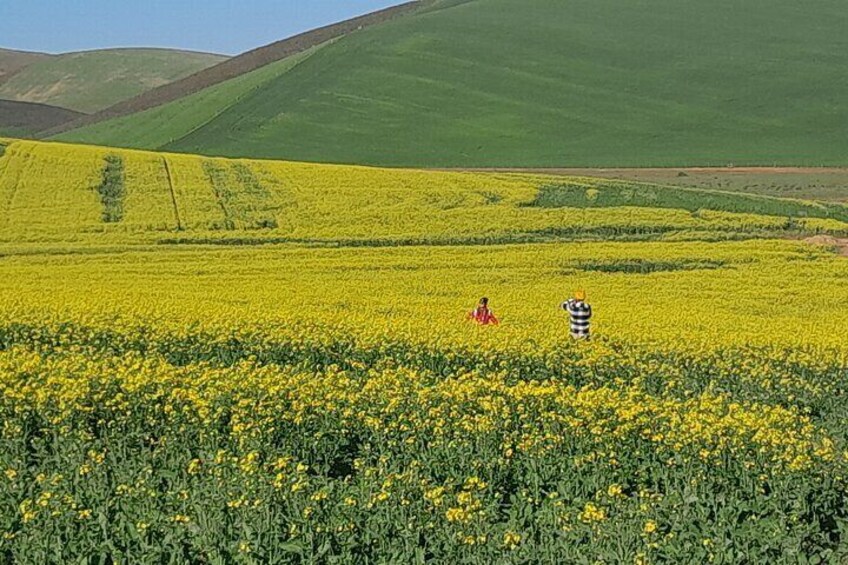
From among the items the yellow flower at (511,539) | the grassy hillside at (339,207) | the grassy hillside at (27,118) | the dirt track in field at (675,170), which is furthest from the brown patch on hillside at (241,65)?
the yellow flower at (511,539)

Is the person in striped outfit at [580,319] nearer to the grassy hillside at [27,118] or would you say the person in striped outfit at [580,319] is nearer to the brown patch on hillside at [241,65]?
the brown patch on hillside at [241,65]

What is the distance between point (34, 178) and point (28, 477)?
3199 centimetres

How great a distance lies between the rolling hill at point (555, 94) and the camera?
241 feet

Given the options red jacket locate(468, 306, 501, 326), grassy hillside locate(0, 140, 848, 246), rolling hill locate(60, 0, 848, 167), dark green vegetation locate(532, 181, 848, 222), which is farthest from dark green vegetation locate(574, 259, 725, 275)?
rolling hill locate(60, 0, 848, 167)

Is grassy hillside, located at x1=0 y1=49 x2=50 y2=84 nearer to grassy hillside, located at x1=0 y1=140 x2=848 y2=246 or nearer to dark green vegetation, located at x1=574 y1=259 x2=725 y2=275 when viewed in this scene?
grassy hillside, located at x1=0 y1=140 x2=848 y2=246

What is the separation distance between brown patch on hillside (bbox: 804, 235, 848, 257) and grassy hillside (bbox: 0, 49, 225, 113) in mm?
129478

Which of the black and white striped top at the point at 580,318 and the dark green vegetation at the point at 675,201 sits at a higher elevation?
the dark green vegetation at the point at 675,201

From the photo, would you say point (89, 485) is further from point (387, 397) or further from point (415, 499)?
point (387, 397)

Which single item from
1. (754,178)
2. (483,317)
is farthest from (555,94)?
(483,317)

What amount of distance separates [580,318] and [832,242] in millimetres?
19189

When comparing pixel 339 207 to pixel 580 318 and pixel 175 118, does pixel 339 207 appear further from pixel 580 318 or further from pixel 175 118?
pixel 175 118

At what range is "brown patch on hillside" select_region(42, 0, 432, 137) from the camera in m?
111

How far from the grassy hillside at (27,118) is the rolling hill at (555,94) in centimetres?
1837

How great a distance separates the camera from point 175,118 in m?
89.9
